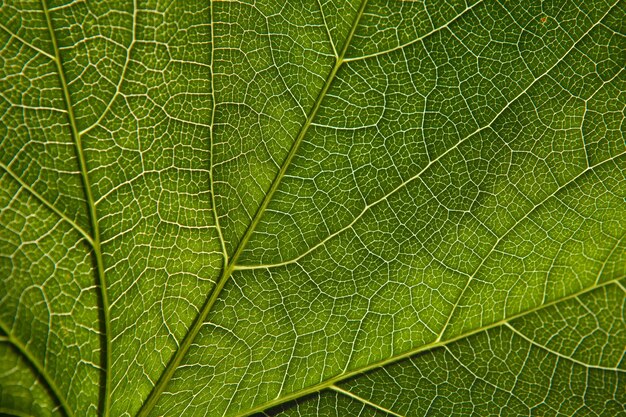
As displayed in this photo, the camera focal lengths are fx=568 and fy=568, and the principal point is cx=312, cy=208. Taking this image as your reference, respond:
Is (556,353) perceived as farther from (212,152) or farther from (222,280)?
(212,152)

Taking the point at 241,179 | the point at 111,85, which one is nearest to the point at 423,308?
the point at 241,179

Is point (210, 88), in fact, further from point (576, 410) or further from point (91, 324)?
point (576, 410)

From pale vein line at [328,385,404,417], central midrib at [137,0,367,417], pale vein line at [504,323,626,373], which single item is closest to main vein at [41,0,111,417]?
central midrib at [137,0,367,417]

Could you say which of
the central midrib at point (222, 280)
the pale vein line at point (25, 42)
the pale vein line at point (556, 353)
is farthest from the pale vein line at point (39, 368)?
the pale vein line at point (556, 353)

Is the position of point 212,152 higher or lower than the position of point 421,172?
higher

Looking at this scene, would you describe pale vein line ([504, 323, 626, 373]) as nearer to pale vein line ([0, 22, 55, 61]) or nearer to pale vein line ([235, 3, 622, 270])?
pale vein line ([235, 3, 622, 270])

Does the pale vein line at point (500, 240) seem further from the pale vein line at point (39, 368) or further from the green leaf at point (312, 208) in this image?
the pale vein line at point (39, 368)

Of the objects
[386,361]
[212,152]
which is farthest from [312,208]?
[386,361]
